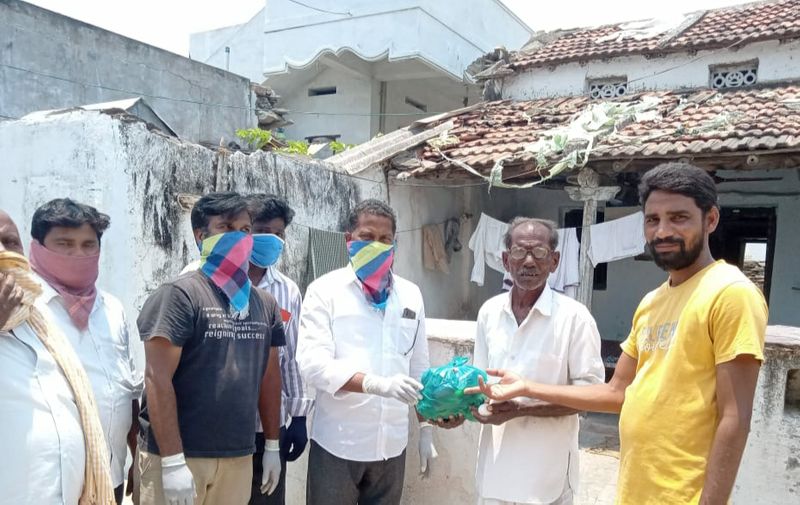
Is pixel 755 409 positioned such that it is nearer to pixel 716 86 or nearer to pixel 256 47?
pixel 716 86

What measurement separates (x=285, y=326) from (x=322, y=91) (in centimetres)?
1304

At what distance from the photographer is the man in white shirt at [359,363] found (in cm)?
237

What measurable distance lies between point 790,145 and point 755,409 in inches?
177

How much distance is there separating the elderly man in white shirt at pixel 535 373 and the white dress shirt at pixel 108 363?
143cm

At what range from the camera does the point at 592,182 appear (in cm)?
754

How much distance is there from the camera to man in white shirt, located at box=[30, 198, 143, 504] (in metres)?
2.24

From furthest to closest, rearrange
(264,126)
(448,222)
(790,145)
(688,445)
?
(264,126), (448,222), (790,145), (688,445)

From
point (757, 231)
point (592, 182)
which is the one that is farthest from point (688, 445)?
point (757, 231)

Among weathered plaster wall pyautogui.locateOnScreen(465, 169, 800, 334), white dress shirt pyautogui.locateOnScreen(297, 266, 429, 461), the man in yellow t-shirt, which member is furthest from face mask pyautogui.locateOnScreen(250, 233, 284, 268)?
weathered plaster wall pyautogui.locateOnScreen(465, 169, 800, 334)

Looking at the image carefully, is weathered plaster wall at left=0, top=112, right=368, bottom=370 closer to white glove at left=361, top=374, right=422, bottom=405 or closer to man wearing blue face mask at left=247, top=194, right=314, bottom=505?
man wearing blue face mask at left=247, top=194, right=314, bottom=505

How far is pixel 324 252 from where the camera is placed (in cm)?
673

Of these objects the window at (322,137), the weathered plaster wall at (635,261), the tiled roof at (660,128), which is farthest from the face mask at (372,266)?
the window at (322,137)

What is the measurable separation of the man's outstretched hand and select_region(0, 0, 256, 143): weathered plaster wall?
8497 millimetres

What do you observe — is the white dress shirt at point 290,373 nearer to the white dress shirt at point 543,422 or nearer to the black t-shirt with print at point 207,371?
the black t-shirt with print at point 207,371
